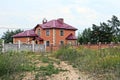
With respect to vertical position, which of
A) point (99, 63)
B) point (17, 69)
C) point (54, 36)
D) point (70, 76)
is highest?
point (54, 36)

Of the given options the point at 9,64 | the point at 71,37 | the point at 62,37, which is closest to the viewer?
the point at 9,64

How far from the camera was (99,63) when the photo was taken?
11.6 metres

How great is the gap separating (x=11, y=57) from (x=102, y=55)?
3.89 meters

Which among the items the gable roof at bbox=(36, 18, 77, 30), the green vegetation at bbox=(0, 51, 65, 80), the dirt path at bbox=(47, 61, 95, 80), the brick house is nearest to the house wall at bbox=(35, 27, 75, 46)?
the brick house

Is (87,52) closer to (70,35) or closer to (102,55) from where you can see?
(102,55)

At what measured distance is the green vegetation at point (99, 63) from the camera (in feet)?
34.5

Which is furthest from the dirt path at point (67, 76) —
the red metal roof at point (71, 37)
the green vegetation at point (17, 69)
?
the red metal roof at point (71, 37)

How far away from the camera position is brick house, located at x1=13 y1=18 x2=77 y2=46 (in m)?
50.3

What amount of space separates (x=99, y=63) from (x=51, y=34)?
3903 cm

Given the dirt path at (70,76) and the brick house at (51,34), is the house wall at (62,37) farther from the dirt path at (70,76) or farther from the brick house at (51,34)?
the dirt path at (70,76)

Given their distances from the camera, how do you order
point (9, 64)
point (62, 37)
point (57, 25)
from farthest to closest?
point (62, 37) → point (57, 25) → point (9, 64)

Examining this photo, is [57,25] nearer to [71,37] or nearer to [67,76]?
[71,37]

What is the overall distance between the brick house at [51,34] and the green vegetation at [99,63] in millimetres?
34822

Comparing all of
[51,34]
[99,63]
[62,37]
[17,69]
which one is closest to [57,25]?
[51,34]
